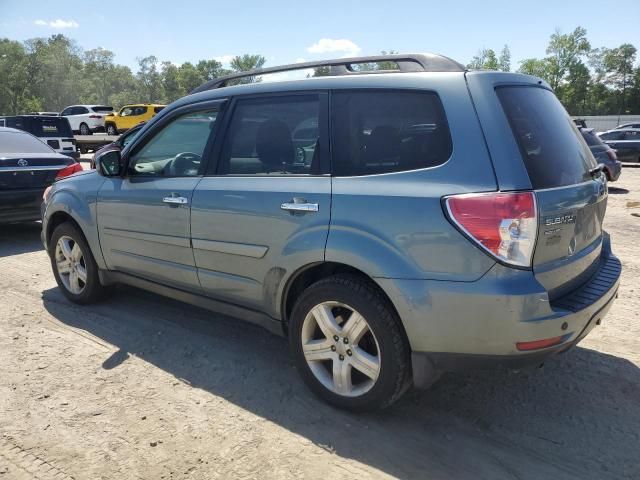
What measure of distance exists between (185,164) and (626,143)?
65.7 ft

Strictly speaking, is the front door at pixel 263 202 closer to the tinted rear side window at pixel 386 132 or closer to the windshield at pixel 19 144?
the tinted rear side window at pixel 386 132

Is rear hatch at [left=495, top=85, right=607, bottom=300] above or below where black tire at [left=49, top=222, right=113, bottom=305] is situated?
above

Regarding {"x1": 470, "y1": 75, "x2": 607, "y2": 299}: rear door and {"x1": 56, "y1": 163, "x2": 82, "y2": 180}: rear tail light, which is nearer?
{"x1": 470, "y1": 75, "x2": 607, "y2": 299}: rear door

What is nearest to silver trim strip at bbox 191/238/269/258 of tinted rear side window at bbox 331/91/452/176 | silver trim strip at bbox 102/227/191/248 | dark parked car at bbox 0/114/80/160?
silver trim strip at bbox 102/227/191/248

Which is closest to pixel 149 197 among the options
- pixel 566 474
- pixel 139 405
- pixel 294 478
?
pixel 139 405

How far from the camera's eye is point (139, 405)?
3.14 meters

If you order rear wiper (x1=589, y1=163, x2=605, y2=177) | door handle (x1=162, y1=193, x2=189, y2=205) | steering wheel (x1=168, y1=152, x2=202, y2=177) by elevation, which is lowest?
door handle (x1=162, y1=193, x2=189, y2=205)

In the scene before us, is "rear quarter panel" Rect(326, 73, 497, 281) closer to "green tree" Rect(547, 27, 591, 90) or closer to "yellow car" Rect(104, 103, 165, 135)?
"yellow car" Rect(104, 103, 165, 135)

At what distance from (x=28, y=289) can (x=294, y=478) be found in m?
4.03

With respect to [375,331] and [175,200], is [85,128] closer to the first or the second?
[175,200]

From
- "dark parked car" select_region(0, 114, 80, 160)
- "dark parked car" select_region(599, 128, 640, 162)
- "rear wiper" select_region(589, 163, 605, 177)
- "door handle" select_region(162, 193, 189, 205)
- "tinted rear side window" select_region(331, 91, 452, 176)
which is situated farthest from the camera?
"dark parked car" select_region(599, 128, 640, 162)

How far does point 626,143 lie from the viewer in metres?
19.3

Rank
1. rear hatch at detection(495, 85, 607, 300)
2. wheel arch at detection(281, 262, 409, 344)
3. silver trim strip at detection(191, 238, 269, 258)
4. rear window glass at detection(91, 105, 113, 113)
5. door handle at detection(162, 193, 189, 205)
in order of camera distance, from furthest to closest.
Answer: rear window glass at detection(91, 105, 113, 113)
door handle at detection(162, 193, 189, 205)
silver trim strip at detection(191, 238, 269, 258)
wheel arch at detection(281, 262, 409, 344)
rear hatch at detection(495, 85, 607, 300)

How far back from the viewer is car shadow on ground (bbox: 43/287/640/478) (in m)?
2.59
